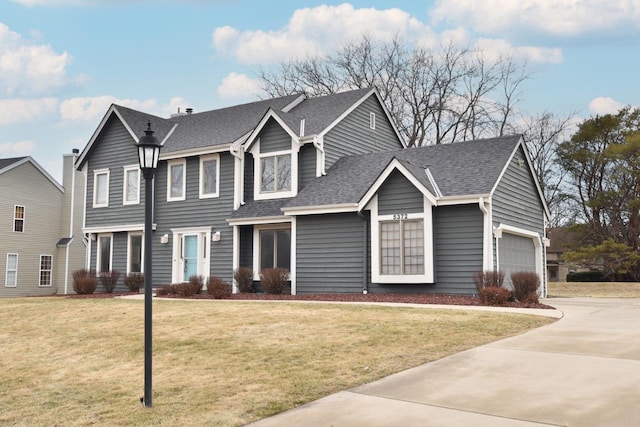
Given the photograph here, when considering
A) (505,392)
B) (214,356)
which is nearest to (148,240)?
(214,356)

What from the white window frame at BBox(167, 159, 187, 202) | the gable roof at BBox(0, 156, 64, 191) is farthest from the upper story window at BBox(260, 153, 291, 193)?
the gable roof at BBox(0, 156, 64, 191)

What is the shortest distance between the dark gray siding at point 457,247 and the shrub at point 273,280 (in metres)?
5.17

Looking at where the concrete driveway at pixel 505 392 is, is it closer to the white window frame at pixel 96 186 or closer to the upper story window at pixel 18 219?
the white window frame at pixel 96 186

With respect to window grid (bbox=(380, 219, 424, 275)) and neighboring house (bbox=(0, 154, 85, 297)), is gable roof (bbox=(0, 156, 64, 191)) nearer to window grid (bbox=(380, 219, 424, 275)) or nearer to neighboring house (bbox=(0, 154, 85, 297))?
neighboring house (bbox=(0, 154, 85, 297))

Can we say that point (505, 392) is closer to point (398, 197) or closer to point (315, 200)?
point (398, 197)

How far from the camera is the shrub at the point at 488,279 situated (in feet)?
52.9

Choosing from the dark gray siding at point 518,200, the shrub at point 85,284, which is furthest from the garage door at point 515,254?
the shrub at point 85,284

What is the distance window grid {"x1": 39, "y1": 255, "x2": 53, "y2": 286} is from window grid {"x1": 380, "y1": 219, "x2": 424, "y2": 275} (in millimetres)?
23802

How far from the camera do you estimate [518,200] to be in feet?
66.0

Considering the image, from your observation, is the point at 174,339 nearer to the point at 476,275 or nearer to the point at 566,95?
the point at 476,275

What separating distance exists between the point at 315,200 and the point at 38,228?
21350 millimetres

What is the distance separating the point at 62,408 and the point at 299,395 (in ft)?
9.10

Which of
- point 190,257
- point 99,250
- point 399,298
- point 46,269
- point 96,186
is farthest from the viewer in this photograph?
point 46,269

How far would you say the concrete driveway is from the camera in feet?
18.9
